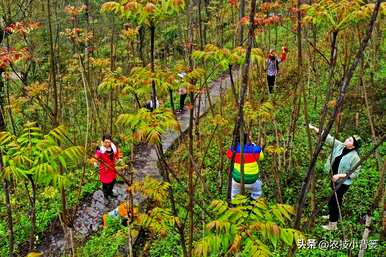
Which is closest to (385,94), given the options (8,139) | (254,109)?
(254,109)

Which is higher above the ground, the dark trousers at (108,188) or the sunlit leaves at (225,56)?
the sunlit leaves at (225,56)

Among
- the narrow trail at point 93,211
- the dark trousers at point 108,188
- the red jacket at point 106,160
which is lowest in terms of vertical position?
the narrow trail at point 93,211

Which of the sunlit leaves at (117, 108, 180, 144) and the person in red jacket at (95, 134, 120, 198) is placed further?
the person in red jacket at (95, 134, 120, 198)

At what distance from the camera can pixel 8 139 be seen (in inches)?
117

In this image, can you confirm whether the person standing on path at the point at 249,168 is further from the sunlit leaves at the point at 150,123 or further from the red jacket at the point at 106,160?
the sunlit leaves at the point at 150,123

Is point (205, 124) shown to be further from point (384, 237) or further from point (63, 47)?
point (63, 47)

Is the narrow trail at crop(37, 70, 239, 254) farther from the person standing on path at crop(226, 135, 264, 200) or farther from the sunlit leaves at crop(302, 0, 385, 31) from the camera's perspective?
the sunlit leaves at crop(302, 0, 385, 31)

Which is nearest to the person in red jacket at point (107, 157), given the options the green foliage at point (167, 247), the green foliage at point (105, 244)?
the green foliage at point (105, 244)

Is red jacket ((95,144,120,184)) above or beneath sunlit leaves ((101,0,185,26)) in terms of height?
beneath

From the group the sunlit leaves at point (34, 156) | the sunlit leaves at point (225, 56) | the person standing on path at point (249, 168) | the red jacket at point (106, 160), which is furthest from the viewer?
the red jacket at point (106, 160)

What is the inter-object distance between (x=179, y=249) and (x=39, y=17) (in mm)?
9715

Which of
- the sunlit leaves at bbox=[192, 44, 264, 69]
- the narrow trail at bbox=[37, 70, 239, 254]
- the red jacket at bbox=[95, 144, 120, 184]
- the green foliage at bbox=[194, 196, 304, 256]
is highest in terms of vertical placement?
the sunlit leaves at bbox=[192, 44, 264, 69]

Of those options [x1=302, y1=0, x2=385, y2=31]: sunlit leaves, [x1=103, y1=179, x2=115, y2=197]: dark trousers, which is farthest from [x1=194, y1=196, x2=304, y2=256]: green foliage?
[x1=103, y1=179, x2=115, y2=197]: dark trousers

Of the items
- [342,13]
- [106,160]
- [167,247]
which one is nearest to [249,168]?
[167,247]
